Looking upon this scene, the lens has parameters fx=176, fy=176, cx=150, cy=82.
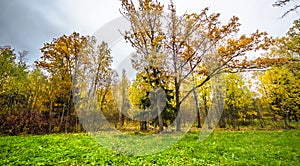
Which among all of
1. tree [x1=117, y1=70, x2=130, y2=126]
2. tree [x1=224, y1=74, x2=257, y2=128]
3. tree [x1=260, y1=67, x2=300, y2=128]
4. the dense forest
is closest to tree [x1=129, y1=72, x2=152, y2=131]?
the dense forest

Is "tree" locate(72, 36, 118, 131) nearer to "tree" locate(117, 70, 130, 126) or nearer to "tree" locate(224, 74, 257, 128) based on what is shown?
"tree" locate(117, 70, 130, 126)

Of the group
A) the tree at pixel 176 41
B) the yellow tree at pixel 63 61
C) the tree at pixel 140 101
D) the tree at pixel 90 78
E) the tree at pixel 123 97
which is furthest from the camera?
the tree at pixel 123 97

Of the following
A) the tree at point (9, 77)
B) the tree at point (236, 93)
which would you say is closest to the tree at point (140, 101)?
the tree at point (236, 93)

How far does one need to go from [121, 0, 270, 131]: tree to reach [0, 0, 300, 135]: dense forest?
7cm

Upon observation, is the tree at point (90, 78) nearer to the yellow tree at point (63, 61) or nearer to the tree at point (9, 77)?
the yellow tree at point (63, 61)

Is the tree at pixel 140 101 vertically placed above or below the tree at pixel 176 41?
below

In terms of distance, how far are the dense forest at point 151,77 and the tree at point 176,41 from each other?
0.24 ft

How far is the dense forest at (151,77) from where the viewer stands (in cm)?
1339

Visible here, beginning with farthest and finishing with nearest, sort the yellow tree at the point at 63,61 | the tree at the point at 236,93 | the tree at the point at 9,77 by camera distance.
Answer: the tree at the point at 236,93
the yellow tree at the point at 63,61
the tree at the point at 9,77

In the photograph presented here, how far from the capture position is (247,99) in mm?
22703

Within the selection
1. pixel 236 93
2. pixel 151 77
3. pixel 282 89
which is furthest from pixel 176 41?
pixel 282 89

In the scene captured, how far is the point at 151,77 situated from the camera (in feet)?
45.4

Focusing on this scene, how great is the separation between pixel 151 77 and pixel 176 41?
11.5 ft

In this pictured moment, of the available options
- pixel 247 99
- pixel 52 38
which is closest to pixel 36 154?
pixel 52 38
